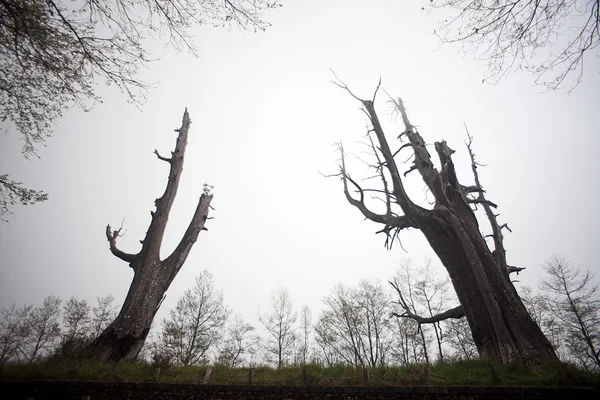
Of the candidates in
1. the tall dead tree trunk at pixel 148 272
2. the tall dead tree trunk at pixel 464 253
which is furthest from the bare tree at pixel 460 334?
the tall dead tree trunk at pixel 148 272

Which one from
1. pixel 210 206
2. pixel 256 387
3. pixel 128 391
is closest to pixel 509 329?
pixel 256 387

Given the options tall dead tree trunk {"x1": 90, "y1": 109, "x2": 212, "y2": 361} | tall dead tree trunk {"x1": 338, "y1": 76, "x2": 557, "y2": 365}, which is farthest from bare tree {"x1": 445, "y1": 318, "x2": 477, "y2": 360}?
tall dead tree trunk {"x1": 90, "y1": 109, "x2": 212, "y2": 361}

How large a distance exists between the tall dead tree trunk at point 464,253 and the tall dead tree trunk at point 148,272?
20.5 ft

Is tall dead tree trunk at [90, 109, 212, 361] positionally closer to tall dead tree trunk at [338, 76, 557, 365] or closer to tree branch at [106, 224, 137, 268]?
tree branch at [106, 224, 137, 268]

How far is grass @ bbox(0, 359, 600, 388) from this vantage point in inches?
174

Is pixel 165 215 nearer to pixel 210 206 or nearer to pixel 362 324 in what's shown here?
pixel 210 206

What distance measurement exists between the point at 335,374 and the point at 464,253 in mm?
4533

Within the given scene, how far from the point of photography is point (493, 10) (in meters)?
2.94

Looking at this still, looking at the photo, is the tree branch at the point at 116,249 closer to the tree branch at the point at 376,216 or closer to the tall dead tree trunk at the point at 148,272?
the tall dead tree trunk at the point at 148,272

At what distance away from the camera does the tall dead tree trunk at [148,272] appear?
233 inches

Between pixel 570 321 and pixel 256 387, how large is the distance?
21898 millimetres

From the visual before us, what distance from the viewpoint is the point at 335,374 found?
18.6 ft

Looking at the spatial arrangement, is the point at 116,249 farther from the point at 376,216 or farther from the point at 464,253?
the point at 464,253

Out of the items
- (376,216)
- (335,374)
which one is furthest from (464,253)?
(335,374)
